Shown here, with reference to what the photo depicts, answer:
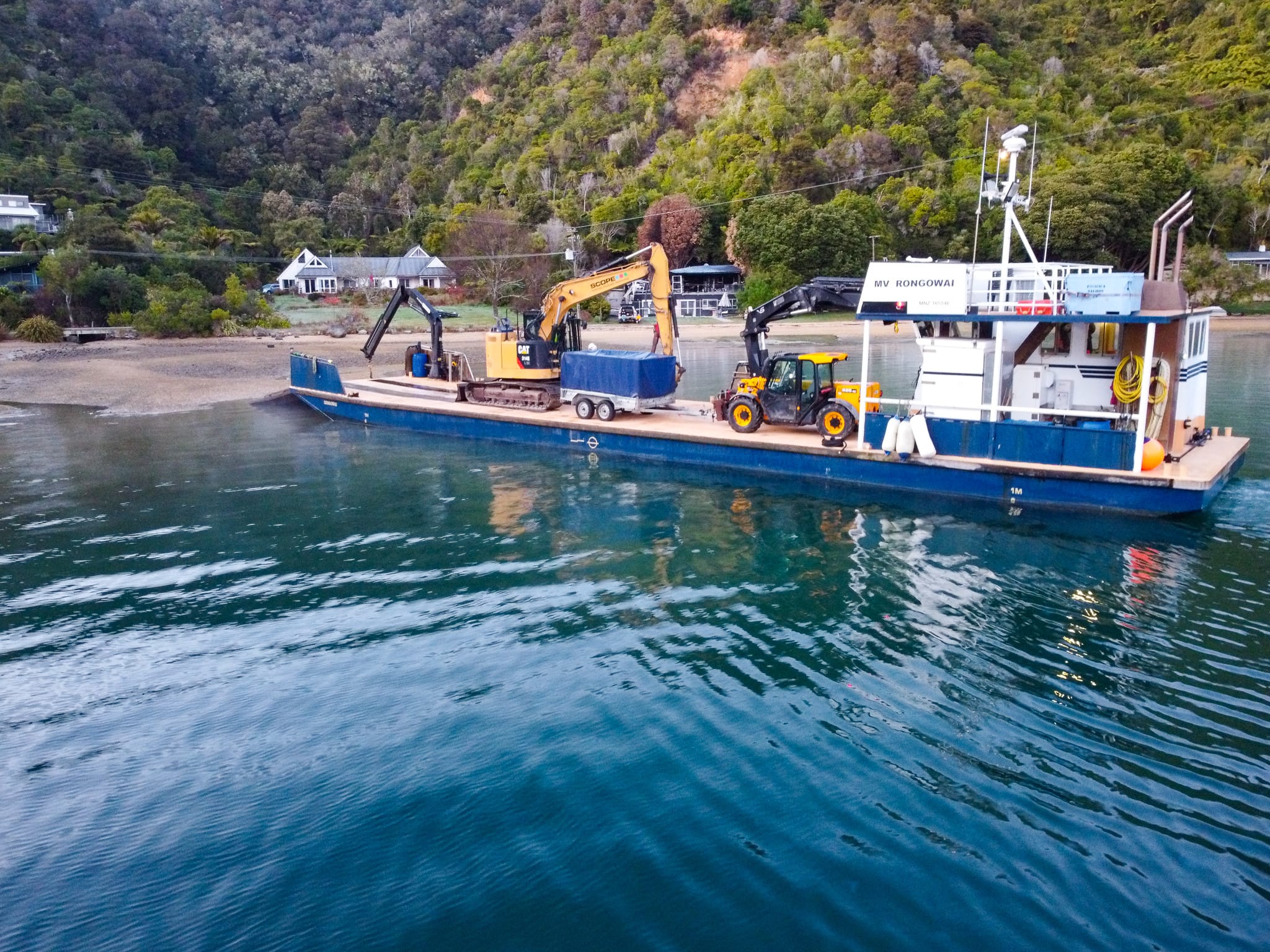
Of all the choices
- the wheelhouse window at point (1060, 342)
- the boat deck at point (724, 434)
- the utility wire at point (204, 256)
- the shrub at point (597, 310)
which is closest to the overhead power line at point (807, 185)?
the utility wire at point (204, 256)

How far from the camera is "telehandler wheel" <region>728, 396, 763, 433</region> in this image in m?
18.1

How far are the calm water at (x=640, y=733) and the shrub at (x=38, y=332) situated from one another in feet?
110

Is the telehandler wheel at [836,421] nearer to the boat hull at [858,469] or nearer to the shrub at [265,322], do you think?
the boat hull at [858,469]

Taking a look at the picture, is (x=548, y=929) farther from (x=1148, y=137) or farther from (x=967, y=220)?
(x=1148, y=137)

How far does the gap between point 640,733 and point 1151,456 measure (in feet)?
35.1

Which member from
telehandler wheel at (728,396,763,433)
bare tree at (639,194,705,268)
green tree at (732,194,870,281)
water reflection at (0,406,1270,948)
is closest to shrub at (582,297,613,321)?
green tree at (732,194,870,281)

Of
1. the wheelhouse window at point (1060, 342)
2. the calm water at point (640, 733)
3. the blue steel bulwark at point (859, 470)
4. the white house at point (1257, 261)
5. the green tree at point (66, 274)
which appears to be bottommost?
the calm water at point (640, 733)

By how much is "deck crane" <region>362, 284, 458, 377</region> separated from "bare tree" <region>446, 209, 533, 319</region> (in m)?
36.5

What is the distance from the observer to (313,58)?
128 meters

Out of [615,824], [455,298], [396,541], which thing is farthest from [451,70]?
[615,824]

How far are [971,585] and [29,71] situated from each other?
362ft

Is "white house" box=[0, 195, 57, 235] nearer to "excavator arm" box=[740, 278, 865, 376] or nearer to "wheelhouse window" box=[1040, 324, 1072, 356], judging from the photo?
"excavator arm" box=[740, 278, 865, 376]

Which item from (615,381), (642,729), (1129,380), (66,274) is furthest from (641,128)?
(642,729)

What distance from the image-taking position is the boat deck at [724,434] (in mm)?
13844
